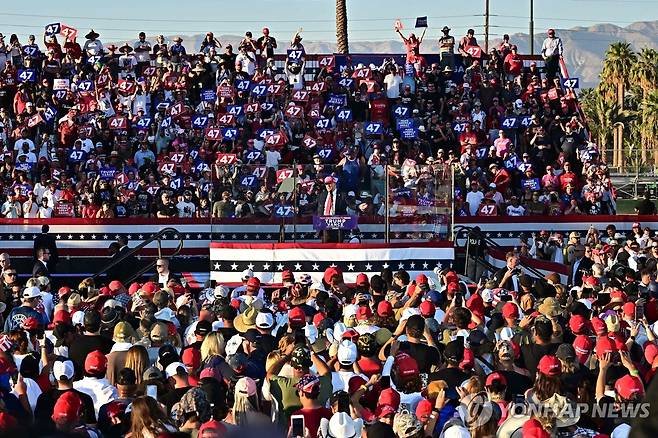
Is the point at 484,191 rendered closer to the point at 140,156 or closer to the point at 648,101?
the point at 140,156

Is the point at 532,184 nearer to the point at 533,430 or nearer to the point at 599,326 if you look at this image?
the point at 599,326

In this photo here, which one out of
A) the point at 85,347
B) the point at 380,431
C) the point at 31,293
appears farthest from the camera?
the point at 31,293

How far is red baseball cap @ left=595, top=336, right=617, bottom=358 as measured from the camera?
1048 centimetres

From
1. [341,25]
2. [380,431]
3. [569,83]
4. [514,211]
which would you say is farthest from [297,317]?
[341,25]

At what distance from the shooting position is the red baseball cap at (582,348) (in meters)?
10.8

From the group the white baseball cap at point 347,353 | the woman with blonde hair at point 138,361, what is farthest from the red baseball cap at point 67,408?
the white baseball cap at point 347,353

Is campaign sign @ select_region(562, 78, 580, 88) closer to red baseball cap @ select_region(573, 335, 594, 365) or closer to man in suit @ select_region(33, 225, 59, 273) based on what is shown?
man in suit @ select_region(33, 225, 59, 273)

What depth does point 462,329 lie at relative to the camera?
38.4ft

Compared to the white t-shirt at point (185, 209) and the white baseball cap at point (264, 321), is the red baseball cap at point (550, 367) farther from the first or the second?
the white t-shirt at point (185, 209)

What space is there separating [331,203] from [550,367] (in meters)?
12.5

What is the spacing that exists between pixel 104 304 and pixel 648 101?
221 ft

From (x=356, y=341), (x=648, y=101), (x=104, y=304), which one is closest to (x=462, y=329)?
(x=356, y=341)

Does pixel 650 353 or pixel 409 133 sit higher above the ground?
pixel 409 133

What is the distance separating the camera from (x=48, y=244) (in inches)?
969
